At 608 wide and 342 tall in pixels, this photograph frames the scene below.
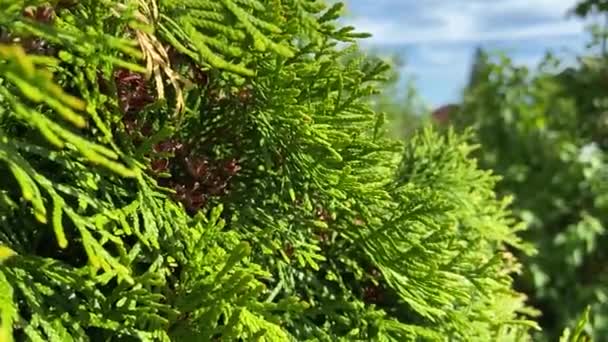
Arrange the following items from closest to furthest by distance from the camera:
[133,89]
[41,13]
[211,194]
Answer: [41,13], [133,89], [211,194]

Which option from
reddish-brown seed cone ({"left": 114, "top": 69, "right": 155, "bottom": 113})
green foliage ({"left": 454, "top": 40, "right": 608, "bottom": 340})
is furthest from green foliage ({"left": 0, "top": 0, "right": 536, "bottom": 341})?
green foliage ({"left": 454, "top": 40, "right": 608, "bottom": 340})

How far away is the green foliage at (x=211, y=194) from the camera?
141 centimetres

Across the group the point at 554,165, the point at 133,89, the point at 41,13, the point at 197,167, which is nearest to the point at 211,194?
the point at 197,167

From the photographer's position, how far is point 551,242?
5.88 metres

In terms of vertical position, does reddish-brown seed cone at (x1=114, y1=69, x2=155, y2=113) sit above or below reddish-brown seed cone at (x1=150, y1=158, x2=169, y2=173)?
above

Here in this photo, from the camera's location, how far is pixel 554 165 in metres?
6.09

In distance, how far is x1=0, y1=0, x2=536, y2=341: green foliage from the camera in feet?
4.63

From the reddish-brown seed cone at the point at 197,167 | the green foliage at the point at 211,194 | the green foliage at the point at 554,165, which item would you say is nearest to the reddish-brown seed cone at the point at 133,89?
the green foliage at the point at 211,194

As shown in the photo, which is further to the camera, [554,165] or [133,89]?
[554,165]

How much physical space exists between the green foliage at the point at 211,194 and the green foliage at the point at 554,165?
12.8ft

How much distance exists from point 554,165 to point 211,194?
185 inches

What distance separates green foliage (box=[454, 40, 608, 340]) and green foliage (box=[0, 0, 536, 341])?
391 centimetres

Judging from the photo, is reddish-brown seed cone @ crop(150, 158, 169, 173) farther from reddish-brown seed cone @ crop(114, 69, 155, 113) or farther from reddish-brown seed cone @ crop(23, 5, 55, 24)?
reddish-brown seed cone @ crop(23, 5, 55, 24)

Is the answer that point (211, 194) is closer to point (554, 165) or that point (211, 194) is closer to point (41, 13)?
point (41, 13)
